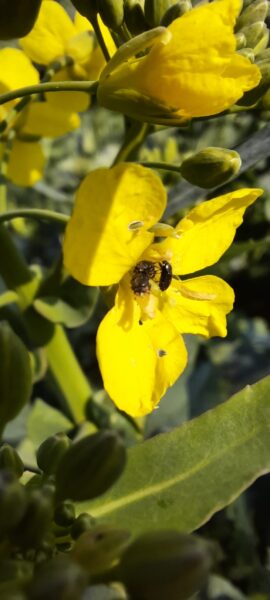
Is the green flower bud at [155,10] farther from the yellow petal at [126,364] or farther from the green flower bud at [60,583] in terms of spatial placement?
the green flower bud at [60,583]

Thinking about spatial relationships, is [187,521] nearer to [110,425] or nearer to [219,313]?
[219,313]

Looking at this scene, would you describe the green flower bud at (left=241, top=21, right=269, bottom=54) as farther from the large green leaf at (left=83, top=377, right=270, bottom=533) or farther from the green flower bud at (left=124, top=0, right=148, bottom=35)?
the large green leaf at (left=83, top=377, right=270, bottom=533)

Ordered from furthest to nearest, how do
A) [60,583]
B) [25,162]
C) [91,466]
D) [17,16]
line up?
1. [25,162]
2. [17,16]
3. [91,466]
4. [60,583]

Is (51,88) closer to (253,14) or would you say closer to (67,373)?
(253,14)

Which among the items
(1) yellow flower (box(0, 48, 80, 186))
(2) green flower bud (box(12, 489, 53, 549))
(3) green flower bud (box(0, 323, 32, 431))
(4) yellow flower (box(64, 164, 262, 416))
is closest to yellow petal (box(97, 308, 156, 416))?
(4) yellow flower (box(64, 164, 262, 416))

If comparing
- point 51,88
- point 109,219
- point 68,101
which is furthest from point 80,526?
point 68,101

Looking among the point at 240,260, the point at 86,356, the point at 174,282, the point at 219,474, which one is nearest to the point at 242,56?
the point at 174,282
